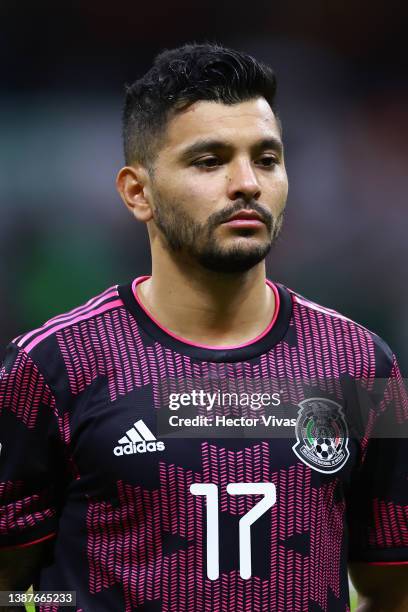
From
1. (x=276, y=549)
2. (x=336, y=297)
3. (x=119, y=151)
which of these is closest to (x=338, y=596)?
(x=276, y=549)

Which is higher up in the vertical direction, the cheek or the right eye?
the right eye

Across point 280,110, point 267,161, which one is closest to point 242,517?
point 267,161

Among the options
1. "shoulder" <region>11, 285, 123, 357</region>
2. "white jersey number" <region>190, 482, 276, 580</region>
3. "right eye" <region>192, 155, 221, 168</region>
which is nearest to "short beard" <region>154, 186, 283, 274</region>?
"right eye" <region>192, 155, 221, 168</region>

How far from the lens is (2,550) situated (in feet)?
7.42

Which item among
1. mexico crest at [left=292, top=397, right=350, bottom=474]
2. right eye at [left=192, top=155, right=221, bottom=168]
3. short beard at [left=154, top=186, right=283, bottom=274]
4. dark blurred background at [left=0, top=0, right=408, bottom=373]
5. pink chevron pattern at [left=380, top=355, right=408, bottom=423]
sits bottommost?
mexico crest at [left=292, top=397, right=350, bottom=474]

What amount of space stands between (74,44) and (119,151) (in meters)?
0.93

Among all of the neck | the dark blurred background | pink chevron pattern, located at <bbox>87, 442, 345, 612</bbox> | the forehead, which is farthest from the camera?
the dark blurred background

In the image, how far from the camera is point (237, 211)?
213cm

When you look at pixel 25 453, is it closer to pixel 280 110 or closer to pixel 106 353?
pixel 106 353

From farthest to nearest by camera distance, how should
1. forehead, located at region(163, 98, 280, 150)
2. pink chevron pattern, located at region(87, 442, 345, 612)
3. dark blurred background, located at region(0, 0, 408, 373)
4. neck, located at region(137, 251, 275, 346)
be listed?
1. dark blurred background, located at region(0, 0, 408, 373)
2. neck, located at region(137, 251, 275, 346)
3. forehead, located at region(163, 98, 280, 150)
4. pink chevron pattern, located at region(87, 442, 345, 612)

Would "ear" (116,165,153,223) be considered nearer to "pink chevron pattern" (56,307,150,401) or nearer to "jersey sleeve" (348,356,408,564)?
"pink chevron pattern" (56,307,150,401)

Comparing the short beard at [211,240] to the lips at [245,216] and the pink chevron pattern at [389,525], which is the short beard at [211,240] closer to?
the lips at [245,216]

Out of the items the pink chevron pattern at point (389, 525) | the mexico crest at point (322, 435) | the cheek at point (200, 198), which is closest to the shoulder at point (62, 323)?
the cheek at point (200, 198)

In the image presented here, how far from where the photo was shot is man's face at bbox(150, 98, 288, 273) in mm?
2141
